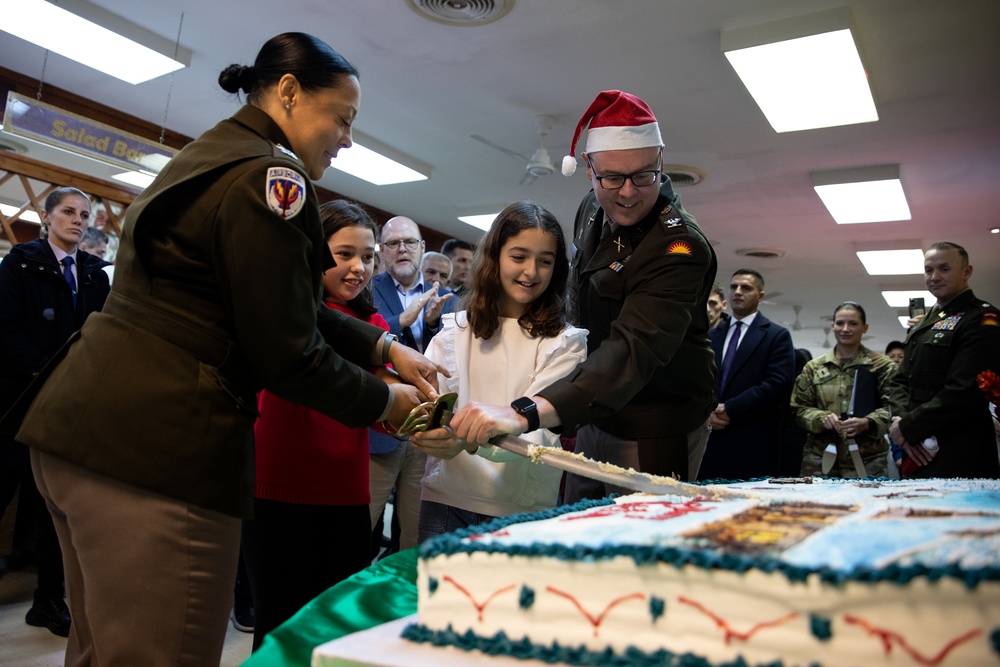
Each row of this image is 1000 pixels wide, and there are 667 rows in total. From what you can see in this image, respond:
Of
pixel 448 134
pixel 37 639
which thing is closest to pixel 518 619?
pixel 37 639

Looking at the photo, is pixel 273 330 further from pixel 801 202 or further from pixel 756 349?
pixel 801 202

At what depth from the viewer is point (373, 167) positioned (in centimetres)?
733

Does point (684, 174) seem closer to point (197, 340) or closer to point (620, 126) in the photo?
point (620, 126)

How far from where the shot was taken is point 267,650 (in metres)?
0.84

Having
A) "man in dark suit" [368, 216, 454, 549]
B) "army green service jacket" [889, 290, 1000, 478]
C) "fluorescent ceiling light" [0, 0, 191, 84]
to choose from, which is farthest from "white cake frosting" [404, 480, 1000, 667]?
"fluorescent ceiling light" [0, 0, 191, 84]

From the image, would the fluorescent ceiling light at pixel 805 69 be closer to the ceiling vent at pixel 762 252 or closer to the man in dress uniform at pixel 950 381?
the man in dress uniform at pixel 950 381

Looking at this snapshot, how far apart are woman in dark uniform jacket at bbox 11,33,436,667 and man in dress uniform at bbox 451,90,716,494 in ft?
2.19

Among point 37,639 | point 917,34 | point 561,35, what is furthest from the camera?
point 561,35

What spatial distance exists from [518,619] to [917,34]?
4.63 metres

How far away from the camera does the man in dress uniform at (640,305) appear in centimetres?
168

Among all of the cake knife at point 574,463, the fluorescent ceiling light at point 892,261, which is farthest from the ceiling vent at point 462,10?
the fluorescent ceiling light at point 892,261

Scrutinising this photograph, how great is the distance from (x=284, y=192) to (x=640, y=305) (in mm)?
881

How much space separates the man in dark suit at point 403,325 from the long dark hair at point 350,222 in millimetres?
534

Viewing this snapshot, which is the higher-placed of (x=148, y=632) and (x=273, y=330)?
(x=273, y=330)
